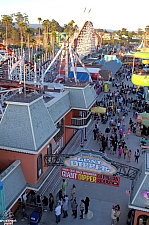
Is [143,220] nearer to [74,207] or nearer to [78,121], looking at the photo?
[74,207]

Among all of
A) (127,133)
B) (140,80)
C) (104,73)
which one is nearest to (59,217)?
(127,133)

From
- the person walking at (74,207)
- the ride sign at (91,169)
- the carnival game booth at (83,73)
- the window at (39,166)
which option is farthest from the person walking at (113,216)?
the carnival game booth at (83,73)

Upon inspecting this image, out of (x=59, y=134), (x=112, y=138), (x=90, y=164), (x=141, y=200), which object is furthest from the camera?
(x=112, y=138)

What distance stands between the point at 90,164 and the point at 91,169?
25 centimetres

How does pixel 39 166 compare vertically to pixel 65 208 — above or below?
above

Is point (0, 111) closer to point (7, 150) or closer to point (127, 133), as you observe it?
point (7, 150)

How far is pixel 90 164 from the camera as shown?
41.1 ft

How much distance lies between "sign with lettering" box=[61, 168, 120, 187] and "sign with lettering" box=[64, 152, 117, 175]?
0.66 ft

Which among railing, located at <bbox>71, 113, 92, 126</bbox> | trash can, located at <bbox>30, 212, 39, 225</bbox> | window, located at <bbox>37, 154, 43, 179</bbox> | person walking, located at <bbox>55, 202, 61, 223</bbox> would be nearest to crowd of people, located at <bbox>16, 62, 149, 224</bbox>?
person walking, located at <bbox>55, 202, 61, 223</bbox>

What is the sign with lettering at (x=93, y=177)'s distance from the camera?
1241 centimetres

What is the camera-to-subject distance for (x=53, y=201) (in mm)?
13508

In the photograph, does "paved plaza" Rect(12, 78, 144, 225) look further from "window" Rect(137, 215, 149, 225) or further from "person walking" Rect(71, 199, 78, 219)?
"window" Rect(137, 215, 149, 225)

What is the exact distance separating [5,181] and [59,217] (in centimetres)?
339

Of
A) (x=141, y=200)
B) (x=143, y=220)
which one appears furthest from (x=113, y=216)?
(x=141, y=200)
